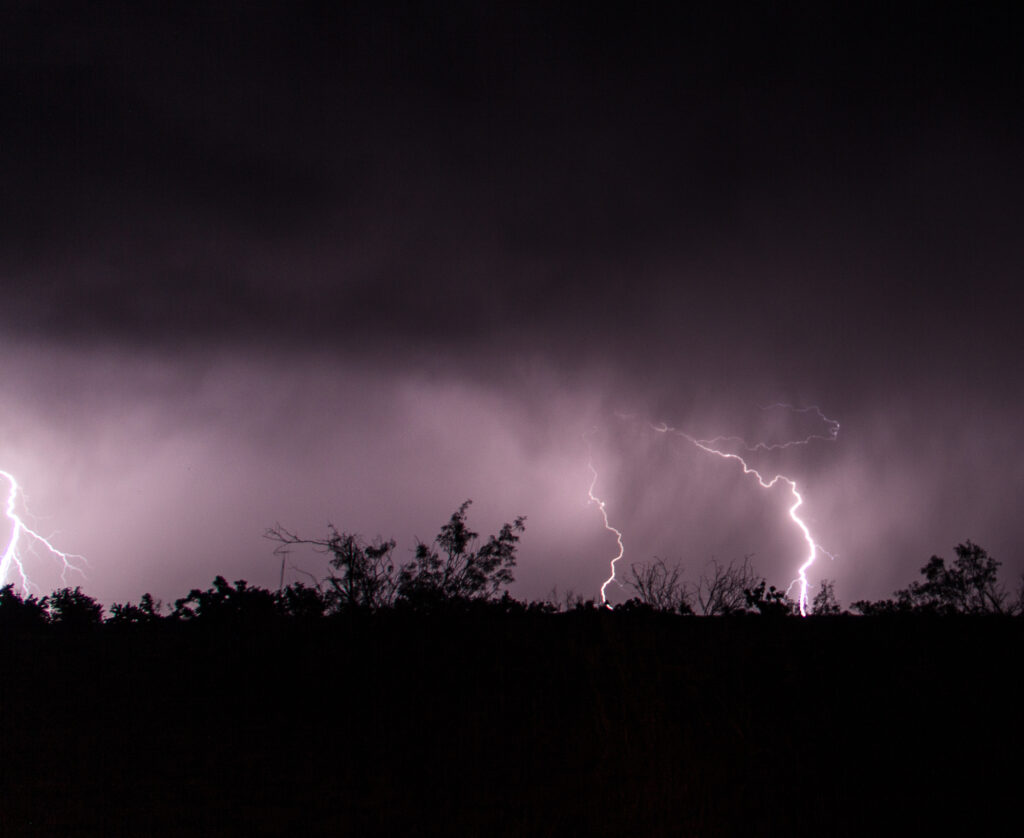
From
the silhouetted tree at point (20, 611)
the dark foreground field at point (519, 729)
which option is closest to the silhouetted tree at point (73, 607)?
the silhouetted tree at point (20, 611)

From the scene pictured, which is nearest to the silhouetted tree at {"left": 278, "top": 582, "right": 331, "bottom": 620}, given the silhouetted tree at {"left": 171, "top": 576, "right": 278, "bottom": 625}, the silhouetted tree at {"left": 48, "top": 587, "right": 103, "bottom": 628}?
the silhouetted tree at {"left": 171, "top": 576, "right": 278, "bottom": 625}

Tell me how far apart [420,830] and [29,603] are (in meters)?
32.3

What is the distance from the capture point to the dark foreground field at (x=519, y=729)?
32.9 feet

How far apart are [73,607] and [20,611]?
6.50 feet

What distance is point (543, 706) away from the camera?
52.3 feet

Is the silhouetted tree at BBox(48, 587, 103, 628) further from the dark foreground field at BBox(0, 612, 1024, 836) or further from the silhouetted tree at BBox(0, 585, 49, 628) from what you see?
the dark foreground field at BBox(0, 612, 1024, 836)

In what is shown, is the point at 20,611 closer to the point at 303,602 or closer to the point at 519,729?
the point at 303,602

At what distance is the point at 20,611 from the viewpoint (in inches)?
1280

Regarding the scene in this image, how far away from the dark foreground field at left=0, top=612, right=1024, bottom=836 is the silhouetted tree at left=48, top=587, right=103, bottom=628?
9661mm

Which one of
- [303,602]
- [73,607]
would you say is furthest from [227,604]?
[73,607]

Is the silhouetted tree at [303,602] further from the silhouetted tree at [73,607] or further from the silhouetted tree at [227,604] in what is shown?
the silhouetted tree at [73,607]

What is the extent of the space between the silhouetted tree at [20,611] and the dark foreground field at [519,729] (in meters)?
8.56

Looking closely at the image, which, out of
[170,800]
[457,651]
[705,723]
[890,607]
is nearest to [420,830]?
[170,800]

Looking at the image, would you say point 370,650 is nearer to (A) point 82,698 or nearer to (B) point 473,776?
(A) point 82,698
